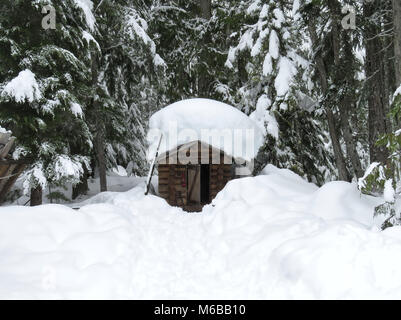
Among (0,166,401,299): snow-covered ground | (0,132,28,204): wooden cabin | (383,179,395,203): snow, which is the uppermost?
(0,132,28,204): wooden cabin

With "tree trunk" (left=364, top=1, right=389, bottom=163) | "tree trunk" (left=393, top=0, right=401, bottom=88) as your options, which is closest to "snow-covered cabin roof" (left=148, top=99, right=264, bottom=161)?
"tree trunk" (left=364, top=1, right=389, bottom=163)

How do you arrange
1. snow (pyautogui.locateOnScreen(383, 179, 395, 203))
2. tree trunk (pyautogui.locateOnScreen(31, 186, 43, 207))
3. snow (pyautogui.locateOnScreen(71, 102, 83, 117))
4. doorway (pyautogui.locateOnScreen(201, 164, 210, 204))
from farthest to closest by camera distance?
doorway (pyautogui.locateOnScreen(201, 164, 210, 204))
tree trunk (pyautogui.locateOnScreen(31, 186, 43, 207))
snow (pyautogui.locateOnScreen(71, 102, 83, 117))
snow (pyautogui.locateOnScreen(383, 179, 395, 203))

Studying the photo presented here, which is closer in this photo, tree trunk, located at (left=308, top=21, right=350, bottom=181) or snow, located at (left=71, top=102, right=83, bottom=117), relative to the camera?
snow, located at (left=71, top=102, right=83, bottom=117)

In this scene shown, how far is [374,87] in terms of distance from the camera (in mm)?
10945

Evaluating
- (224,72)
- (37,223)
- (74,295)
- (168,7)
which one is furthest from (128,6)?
(74,295)

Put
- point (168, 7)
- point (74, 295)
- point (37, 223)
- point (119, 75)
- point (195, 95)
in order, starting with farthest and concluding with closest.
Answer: point (195, 95), point (168, 7), point (119, 75), point (37, 223), point (74, 295)

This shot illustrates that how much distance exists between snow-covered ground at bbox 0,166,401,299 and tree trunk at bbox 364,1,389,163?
3693 millimetres

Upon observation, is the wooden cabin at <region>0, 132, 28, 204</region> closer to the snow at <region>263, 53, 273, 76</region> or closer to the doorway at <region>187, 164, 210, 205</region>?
the doorway at <region>187, 164, 210, 205</region>

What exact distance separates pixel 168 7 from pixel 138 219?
11827mm

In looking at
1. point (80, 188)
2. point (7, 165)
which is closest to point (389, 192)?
point (7, 165)

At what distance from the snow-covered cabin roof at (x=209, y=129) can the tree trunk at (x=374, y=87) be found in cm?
398

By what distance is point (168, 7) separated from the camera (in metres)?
16.2

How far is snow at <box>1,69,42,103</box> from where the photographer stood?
8.83 meters
